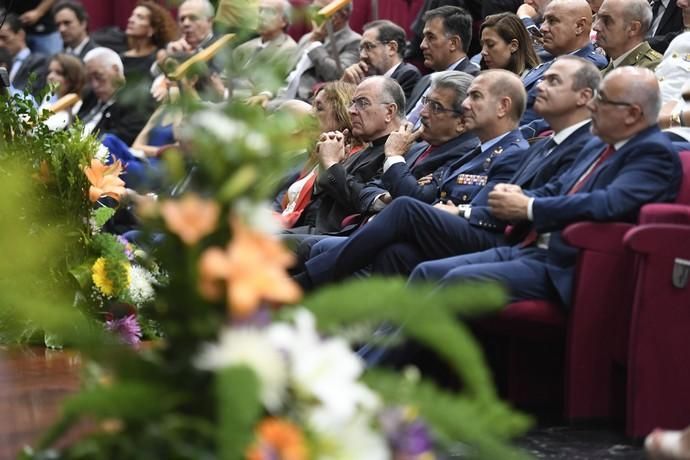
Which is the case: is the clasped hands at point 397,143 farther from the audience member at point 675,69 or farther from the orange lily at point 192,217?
the orange lily at point 192,217

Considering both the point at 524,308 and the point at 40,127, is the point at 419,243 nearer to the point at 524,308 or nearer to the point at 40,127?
the point at 524,308

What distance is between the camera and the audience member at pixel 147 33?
8531 mm

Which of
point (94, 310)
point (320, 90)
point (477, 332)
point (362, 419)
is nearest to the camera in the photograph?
point (362, 419)

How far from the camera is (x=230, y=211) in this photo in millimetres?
1468

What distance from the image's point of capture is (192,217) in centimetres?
145

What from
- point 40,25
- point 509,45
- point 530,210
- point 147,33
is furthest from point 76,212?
point 40,25

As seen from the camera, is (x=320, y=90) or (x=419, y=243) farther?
(x=320, y=90)

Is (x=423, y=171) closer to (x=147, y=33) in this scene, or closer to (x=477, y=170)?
(x=477, y=170)

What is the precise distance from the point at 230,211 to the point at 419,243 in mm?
2844

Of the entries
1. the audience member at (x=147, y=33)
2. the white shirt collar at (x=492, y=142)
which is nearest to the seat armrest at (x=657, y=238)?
the white shirt collar at (x=492, y=142)

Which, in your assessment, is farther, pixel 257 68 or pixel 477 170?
pixel 477 170

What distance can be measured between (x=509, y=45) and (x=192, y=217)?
4.29 meters

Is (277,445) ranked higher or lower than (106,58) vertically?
higher

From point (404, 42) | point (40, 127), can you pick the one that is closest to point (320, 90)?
point (404, 42)
